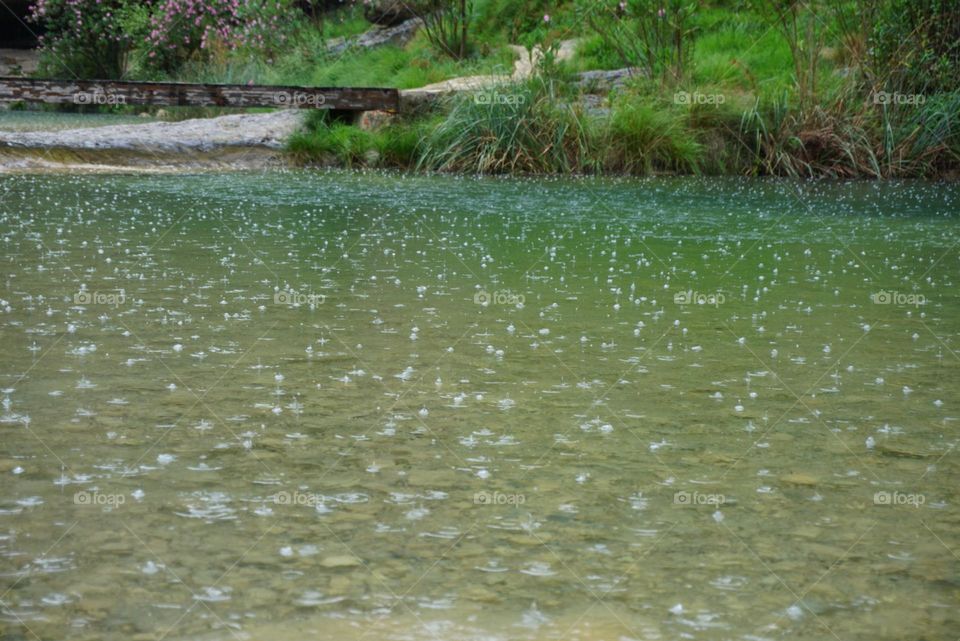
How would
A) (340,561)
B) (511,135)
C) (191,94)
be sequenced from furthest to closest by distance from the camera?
(191,94) → (511,135) → (340,561)

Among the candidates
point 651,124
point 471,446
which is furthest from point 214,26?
point 471,446

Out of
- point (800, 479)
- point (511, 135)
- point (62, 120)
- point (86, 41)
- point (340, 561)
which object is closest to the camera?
point (340, 561)

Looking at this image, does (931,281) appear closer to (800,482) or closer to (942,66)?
(800,482)

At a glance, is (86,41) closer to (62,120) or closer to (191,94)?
(62,120)

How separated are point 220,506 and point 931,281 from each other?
4.28 m

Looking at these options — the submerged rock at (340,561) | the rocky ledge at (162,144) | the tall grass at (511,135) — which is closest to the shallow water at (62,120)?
the rocky ledge at (162,144)

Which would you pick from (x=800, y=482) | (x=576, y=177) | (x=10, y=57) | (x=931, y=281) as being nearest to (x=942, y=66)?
(x=576, y=177)

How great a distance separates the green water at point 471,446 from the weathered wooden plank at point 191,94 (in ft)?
21.5

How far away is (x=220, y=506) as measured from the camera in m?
A: 2.30

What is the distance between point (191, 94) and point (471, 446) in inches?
425

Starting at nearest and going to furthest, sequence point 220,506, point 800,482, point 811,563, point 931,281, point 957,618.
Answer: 1. point 957,618
2. point 811,563
3. point 220,506
4. point 800,482
5. point 931,281

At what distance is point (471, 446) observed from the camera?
8.98 feet

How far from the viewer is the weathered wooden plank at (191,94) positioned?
11828 mm

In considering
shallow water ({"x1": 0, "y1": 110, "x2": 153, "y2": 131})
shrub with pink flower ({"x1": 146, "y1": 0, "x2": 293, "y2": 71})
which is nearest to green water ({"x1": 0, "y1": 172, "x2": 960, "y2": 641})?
shallow water ({"x1": 0, "y1": 110, "x2": 153, "y2": 131})
